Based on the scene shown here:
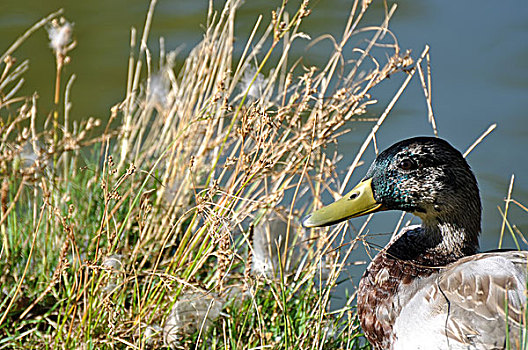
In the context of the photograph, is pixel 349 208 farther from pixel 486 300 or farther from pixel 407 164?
pixel 486 300

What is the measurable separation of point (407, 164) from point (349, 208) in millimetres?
250

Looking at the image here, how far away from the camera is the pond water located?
17.4 feet

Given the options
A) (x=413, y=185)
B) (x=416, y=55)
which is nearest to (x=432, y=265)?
(x=413, y=185)

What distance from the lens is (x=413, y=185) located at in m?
2.68

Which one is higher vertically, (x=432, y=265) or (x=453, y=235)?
(x=453, y=235)

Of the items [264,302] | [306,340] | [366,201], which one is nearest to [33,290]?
[264,302]

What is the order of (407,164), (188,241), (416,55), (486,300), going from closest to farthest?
(486,300) < (407,164) < (188,241) < (416,55)

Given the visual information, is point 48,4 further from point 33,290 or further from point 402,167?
point 402,167

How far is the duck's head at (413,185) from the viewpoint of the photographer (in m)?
2.66

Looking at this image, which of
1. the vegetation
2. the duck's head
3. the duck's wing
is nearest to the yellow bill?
the duck's head

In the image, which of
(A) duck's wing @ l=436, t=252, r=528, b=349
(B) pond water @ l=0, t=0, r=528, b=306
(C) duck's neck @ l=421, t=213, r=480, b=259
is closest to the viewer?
(A) duck's wing @ l=436, t=252, r=528, b=349

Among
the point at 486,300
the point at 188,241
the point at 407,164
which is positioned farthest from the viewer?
the point at 188,241

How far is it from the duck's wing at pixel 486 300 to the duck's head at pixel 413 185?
10.7 inches

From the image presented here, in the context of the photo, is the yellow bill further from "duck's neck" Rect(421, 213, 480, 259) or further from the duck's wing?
the duck's wing
